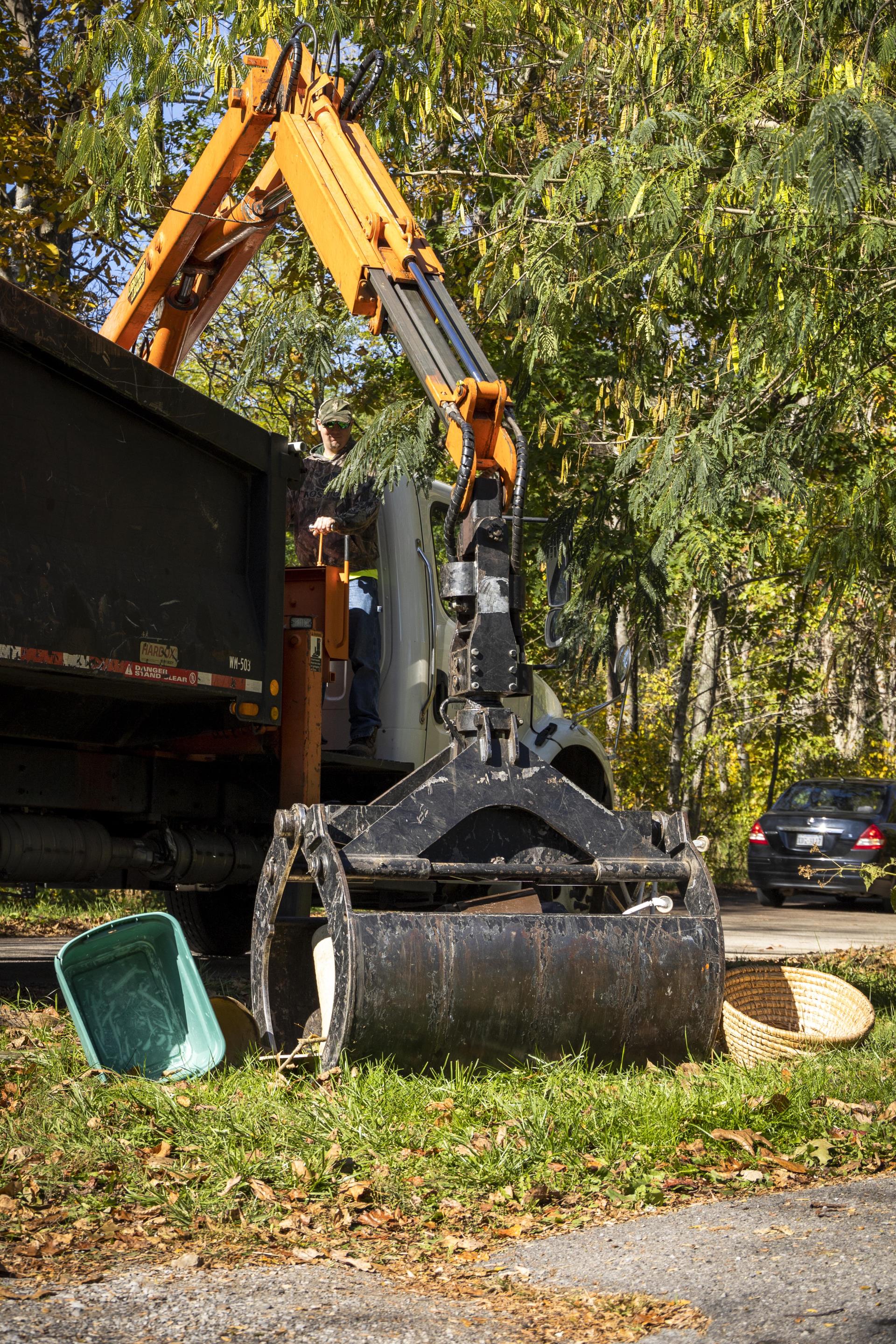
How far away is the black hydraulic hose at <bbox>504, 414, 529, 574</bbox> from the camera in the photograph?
511cm

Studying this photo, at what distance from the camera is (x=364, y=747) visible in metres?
7.30

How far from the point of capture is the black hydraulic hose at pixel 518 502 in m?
5.11

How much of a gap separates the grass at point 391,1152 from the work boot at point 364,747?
115 inches

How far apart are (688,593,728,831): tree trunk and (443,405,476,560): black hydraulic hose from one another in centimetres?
1676

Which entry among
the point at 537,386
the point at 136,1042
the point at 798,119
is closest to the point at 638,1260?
the point at 136,1042

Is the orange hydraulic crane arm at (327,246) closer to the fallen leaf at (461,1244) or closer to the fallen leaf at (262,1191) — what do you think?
the fallen leaf at (262,1191)

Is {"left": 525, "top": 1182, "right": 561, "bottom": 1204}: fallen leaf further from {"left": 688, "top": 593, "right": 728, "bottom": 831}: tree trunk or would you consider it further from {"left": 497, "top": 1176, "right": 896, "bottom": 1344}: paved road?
{"left": 688, "top": 593, "right": 728, "bottom": 831}: tree trunk

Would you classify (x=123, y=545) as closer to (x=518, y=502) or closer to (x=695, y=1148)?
(x=518, y=502)

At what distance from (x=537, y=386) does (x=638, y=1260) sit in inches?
331

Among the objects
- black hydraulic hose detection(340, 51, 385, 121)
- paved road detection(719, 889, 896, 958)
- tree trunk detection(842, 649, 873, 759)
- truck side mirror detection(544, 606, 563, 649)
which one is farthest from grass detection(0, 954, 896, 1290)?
tree trunk detection(842, 649, 873, 759)

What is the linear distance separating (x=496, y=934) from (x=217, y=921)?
400cm

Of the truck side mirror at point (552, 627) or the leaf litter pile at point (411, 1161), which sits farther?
the truck side mirror at point (552, 627)

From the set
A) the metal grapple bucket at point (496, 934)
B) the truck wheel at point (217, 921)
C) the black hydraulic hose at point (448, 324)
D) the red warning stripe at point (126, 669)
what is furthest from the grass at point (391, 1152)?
the truck wheel at point (217, 921)

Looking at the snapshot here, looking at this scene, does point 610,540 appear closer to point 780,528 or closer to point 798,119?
point 798,119
